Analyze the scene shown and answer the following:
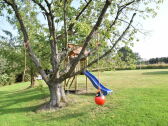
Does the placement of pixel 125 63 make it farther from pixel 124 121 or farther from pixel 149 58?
pixel 149 58

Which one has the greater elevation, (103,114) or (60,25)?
(60,25)

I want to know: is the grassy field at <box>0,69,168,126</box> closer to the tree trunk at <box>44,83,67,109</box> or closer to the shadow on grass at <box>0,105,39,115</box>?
the shadow on grass at <box>0,105,39,115</box>

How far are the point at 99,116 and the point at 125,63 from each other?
9.47ft

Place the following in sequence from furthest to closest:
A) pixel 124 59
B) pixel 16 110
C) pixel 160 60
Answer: pixel 160 60 < pixel 124 59 < pixel 16 110

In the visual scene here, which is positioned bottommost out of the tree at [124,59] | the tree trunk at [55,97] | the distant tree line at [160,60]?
the tree trunk at [55,97]

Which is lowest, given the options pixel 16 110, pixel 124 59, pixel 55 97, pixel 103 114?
pixel 16 110

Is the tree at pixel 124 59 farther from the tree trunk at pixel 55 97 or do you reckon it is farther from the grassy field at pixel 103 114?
the tree trunk at pixel 55 97

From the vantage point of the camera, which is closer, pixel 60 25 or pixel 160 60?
pixel 60 25

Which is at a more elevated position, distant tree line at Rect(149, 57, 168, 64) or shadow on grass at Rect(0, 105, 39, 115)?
distant tree line at Rect(149, 57, 168, 64)

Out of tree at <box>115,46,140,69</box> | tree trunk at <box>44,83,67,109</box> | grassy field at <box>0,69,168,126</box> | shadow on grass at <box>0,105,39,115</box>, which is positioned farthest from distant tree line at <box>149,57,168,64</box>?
shadow on grass at <box>0,105,39,115</box>

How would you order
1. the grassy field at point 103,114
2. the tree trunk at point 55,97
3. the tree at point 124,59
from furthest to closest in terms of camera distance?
1. the tree at point 124,59
2. the tree trunk at point 55,97
3. the grassy field at point 103,114

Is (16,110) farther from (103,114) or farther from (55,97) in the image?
(103,114)

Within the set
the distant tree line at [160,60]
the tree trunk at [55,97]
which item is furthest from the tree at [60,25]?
the distant tree line at [160,60]

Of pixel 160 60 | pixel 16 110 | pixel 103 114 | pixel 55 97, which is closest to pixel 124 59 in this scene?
pixel 103 114
